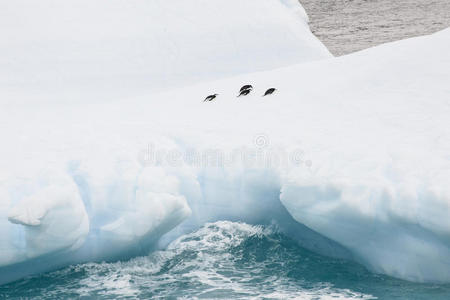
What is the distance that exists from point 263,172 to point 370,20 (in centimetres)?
972

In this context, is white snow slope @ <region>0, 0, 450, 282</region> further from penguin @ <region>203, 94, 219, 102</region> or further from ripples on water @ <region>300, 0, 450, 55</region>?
ripples on water @ <region>300, 0, 450, 55</region>

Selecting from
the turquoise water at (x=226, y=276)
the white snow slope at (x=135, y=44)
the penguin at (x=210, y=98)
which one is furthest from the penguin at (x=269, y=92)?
the white snow slope at (x=135, y=44)

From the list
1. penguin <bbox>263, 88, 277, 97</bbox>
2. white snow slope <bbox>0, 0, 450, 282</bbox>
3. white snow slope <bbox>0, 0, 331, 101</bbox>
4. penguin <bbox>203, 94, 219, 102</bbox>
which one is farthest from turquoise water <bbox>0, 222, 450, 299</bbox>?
white snow slope <bbox>0, 0, 331, 101</bbox>

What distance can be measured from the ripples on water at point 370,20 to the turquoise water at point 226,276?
24.7 ft

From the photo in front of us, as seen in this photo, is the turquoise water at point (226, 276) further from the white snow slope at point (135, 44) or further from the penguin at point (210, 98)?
the white snow slope at point (135, 44)

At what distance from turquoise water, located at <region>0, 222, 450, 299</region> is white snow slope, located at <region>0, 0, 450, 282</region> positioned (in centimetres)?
12

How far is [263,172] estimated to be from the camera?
5.21 meters

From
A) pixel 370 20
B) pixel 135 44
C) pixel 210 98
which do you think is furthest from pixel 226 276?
pixel 370 20

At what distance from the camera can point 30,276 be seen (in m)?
4.77

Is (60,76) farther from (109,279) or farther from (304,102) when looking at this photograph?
(109,279)

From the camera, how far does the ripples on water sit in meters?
12.5

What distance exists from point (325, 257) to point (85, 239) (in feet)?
6.36

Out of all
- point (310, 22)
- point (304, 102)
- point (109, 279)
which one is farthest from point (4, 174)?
point (310, 22)

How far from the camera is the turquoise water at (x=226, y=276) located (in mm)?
4422
